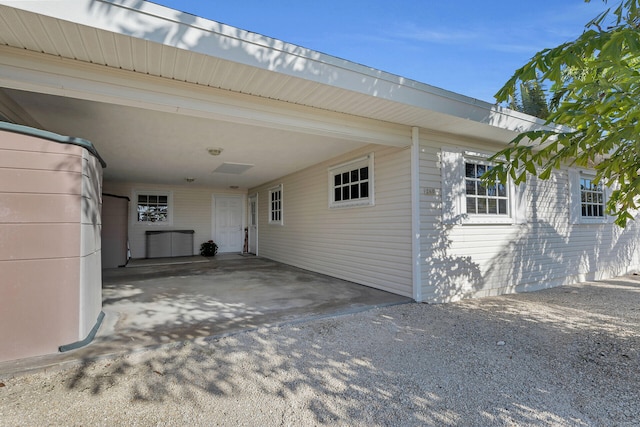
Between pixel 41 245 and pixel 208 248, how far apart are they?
7.95m

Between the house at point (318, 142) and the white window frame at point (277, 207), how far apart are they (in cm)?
10

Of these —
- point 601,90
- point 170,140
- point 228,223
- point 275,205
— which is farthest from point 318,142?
point 228,223

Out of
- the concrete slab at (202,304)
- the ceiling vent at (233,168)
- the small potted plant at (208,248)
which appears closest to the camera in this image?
the concrete slab at (202,304)

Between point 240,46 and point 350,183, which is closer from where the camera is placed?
point 240,46

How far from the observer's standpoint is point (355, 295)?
4.54 metres

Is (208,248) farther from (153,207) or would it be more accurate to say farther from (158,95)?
(158,95)

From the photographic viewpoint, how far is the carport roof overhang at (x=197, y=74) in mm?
2182

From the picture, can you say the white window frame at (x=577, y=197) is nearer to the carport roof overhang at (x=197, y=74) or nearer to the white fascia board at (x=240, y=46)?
the carport roof overhang at (x=197, y=74)

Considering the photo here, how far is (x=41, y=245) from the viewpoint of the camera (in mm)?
2424

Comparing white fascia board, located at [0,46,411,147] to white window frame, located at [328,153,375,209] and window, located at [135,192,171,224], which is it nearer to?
white window frame, located at [328,153,375,209]

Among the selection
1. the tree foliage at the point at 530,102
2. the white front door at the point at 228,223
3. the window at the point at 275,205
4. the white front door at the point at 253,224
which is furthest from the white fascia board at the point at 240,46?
the tree foliage at the point at 530,102

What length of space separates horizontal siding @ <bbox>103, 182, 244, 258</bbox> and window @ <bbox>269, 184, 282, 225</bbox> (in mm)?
2589

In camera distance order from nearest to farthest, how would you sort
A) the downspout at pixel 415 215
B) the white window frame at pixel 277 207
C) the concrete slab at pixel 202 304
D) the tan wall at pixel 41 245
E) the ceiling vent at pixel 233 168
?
1. the tan wall at pixel 41 245
2. the concrete slab at pixel 202 304
3. the downspout at pixel 415 215
4. the ceiling vent at pixel 233 168
5. the white window frame at pixel 277 207

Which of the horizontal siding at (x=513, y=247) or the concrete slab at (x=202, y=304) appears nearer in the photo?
the concrete slab at (x=202, y=304)
